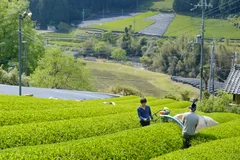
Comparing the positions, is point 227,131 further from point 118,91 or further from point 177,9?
point 177,9

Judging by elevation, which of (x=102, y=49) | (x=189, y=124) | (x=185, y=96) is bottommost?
(x=185, y=96)

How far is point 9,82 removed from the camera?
48000mm

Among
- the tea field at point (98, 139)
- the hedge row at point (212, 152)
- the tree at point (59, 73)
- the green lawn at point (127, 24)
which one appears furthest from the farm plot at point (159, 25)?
the hedge row at point (212, 152)

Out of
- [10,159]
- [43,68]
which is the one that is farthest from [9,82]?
[10,159]

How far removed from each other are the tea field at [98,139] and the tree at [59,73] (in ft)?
95.0

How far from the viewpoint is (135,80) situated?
69750mm

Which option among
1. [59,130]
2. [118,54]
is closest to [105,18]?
[118,54]

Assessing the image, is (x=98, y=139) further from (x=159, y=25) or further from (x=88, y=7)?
(x=88, y=7)

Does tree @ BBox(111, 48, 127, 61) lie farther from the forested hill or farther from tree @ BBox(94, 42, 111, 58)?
the forested hill

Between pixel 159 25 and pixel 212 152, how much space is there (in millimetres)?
120137

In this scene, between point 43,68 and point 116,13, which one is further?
point 116,13

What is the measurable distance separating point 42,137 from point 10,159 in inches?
156

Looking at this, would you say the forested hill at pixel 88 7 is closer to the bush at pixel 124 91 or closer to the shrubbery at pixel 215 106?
the bush at pixel 124 91

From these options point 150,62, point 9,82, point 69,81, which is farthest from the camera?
point 150,62
